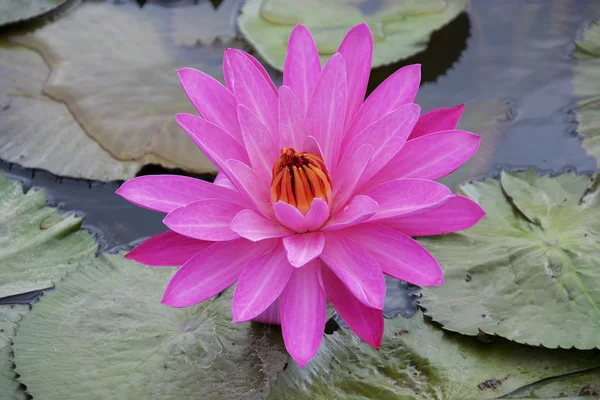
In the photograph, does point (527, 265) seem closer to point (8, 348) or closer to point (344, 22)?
point (8, 348)

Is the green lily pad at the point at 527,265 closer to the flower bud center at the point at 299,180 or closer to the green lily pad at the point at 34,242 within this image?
the flower bud center at the point at 299,180

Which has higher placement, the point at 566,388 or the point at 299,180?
the point at 299,180

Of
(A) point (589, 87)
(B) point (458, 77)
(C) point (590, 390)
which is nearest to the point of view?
(C) point (590, 390)

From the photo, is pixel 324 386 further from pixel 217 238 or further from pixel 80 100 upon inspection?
pixel 80 100

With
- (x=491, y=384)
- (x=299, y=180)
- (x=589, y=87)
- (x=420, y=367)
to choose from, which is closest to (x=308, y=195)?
(x=299, y=180)

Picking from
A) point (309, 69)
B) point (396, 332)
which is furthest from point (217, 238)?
point (396, 332)

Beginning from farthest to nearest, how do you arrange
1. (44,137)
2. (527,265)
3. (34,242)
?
1. (44,137)
2. (34,242)
3. (527,265)

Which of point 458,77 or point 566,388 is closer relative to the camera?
point 566,388
